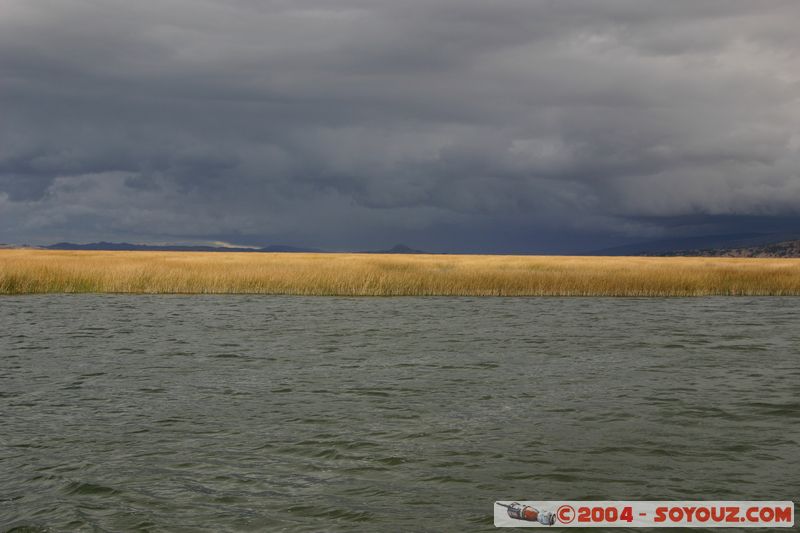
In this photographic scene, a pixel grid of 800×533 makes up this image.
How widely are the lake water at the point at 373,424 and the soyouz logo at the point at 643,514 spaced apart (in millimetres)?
305

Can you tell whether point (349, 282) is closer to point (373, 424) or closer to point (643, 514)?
point (373, 424)

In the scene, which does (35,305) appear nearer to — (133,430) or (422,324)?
(422,324)

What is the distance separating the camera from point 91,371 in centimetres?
1714

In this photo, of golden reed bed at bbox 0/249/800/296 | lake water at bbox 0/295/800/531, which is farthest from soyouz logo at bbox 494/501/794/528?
golden reed bed at bbox 0/249/800/296

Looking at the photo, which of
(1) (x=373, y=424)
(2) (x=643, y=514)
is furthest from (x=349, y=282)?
(2) (x=643, y=514)

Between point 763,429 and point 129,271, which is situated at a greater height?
point 129,271

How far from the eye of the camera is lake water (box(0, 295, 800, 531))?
8422 mm

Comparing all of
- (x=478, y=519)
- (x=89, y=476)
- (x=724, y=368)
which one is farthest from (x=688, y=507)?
(x=724, y=368)

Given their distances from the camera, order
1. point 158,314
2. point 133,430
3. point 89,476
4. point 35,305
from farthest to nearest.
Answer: point 35,305, point 158,314, point 133,430, point 89,476

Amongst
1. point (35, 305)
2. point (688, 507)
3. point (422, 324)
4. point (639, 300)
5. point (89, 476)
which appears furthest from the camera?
point (639, 300)

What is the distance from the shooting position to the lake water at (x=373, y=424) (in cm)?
842

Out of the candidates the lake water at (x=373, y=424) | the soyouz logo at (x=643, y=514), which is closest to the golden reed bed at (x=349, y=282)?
the lake water at (x=373, y=424)

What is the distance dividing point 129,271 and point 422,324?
82.3 feet

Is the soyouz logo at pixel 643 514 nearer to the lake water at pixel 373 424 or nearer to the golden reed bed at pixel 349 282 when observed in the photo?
the lake water at pixel 373 424
